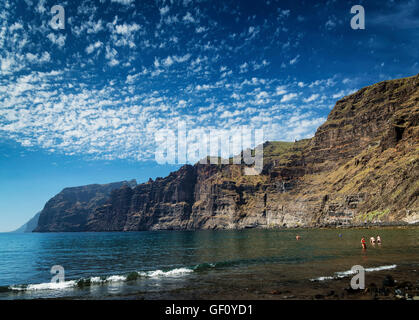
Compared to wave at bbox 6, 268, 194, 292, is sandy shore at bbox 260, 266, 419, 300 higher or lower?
higher

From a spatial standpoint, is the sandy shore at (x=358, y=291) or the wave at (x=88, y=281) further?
the wave at (x=88, y=281)

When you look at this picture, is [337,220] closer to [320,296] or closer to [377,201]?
[377,201]

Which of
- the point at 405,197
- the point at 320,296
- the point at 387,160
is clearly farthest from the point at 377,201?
the point at 320,296

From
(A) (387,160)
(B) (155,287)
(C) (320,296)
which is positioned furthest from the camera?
(A) (387,160)

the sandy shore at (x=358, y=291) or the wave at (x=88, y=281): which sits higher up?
the sandy shore at (x=358, y=291)

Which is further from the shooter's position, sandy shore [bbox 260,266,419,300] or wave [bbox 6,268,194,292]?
wave [bbox 6,268,194,292]

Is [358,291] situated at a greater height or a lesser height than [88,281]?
greater

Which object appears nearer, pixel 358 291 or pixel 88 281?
pixel 358 291
